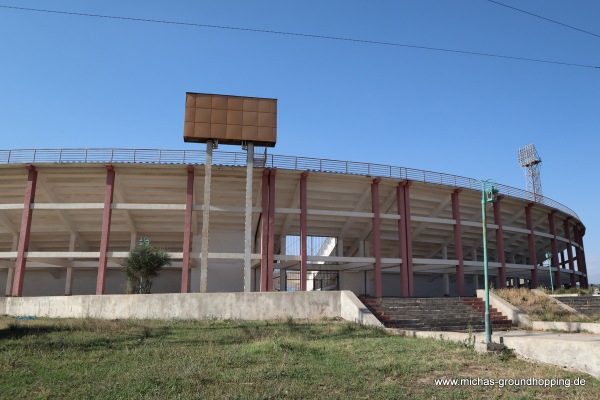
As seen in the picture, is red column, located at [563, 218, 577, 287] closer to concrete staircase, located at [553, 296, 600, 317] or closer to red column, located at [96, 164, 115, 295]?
concrete staircase, located at [553, 296, 600, 317]

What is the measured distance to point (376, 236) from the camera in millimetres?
27891

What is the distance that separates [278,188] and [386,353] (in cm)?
1892

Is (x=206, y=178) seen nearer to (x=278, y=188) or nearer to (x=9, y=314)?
(x=278, y=188)

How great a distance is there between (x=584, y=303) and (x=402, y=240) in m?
10.8

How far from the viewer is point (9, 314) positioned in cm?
2328

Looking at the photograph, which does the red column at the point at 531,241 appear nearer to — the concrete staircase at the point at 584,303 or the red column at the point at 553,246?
the red column at the point at 553,246

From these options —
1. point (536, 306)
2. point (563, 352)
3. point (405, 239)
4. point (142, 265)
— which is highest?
point (405, 239)

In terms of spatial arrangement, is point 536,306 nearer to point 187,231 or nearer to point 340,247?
point 340,247

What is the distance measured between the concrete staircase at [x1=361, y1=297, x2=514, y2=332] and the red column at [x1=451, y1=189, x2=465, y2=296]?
4480 millimetres

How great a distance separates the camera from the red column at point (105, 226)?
2570 centimetres

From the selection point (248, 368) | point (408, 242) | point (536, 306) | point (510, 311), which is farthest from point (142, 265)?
point (536, 306)

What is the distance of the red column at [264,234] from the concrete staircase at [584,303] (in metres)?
16.6

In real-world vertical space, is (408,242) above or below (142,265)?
above

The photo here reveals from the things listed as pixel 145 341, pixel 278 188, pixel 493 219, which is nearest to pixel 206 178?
pixel 278 188
